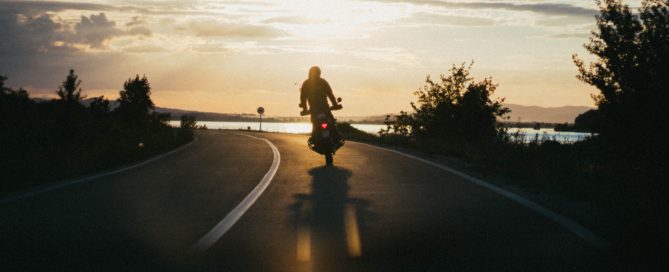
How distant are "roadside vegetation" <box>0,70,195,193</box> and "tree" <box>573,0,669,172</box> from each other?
41.5 ft

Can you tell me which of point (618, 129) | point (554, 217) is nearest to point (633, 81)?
point (618, 129)

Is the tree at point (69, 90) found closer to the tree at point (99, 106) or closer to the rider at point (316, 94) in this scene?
the tree at point (99, 106)

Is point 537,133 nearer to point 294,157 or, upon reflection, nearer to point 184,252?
point 294,157

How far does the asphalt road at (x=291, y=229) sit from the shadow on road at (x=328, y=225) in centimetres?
1

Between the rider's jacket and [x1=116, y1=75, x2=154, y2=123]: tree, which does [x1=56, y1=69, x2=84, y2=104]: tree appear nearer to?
[x1=116, y1=75, x2=154, y2=123]: tree

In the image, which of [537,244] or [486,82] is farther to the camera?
[486,82]

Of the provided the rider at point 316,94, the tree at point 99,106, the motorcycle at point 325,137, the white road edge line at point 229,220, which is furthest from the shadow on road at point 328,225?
the tree at point 99,106

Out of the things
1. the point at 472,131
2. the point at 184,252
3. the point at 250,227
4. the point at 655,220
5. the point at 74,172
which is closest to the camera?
the point at 184,252

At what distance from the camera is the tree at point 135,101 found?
52906 millimetres

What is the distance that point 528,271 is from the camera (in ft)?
18.4

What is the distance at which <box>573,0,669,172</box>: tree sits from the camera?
1512 cm

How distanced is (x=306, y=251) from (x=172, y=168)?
10.8 m

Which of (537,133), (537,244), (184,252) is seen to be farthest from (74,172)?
(537,133)

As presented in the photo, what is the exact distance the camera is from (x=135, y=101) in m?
54.7
